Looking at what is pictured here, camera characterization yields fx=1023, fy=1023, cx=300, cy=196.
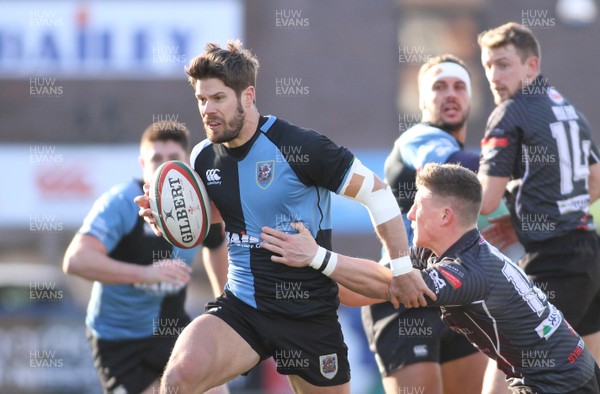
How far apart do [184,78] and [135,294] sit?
55.4 ft

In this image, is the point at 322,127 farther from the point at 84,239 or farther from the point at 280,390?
the point at 84,239

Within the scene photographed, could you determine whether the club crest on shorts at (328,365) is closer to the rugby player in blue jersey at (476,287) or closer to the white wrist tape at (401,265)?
the rugby player in blue jersey at (476,287)

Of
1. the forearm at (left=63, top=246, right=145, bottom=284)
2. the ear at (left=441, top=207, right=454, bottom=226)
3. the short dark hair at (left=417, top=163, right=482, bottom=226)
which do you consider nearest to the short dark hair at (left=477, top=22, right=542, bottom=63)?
the short dark hair at (left=417, top=163, right=482, bottom=226)

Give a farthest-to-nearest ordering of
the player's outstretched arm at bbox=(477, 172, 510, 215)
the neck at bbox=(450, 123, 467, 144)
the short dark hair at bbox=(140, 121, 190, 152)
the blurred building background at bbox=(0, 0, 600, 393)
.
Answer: the blurred building background at bbox=(0, 0, 600, 393), the short dark hair at bbox=(140, 121, 190, 152), the neck at bbox=(450, 123, 467, 144), the player's outstretched arm at bbox=(477, 172, 510, 215)

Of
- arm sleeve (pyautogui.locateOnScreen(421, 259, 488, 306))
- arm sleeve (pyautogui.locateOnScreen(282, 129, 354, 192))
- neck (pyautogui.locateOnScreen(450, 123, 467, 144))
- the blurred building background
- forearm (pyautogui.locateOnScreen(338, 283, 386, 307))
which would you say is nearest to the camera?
arm sleeve (pyautogui.locateOnScreen(421, 259, 488, 306))

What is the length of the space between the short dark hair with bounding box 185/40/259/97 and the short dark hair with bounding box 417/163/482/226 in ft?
3.79

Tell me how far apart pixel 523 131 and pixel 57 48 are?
18.4 m

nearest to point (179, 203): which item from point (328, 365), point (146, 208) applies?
point (146, 208)

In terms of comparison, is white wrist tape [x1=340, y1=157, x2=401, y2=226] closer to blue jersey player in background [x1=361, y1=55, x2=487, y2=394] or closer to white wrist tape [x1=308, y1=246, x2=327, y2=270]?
white wrist tape [x1=308, y1=246, x2=327, y2=270]

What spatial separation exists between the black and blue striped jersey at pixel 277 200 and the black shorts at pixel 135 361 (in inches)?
76.2

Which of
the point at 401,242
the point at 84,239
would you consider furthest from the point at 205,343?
the point at 84,239

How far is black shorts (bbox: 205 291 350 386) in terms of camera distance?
5.56 meters

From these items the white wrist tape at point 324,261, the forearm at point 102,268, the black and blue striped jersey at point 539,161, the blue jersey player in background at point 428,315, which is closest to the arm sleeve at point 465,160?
the blue jersey player in background at point 428,315

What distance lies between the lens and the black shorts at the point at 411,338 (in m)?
6.43
